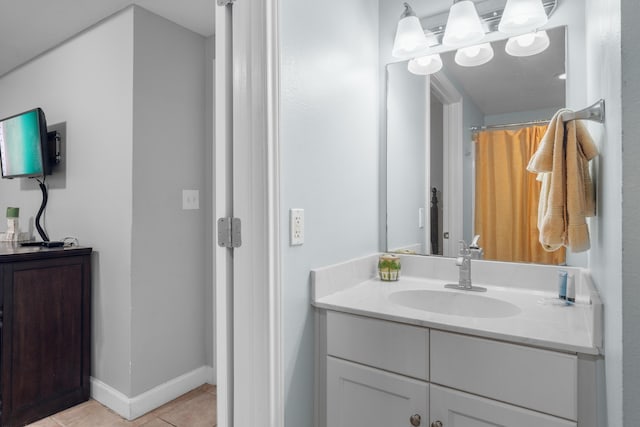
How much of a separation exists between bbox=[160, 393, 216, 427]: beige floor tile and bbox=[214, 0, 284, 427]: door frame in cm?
95

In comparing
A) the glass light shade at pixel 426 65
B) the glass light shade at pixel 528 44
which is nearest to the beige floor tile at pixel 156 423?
the glass light shade at pixel 426 65

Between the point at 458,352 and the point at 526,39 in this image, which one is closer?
the point at 458,352

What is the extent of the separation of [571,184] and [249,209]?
0.91 m

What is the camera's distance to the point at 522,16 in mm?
1377

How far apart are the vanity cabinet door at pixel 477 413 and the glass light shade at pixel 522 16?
136cm

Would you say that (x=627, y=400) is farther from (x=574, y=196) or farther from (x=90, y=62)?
(x=90, y=62)

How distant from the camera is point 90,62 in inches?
88.7

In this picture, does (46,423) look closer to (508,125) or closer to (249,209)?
(249,209)

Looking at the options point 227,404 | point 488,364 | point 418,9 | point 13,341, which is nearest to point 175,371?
point 13,341

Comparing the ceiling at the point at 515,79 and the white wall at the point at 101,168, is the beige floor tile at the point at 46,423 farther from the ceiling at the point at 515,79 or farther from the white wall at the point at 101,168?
the ceiling at the point at 515,79

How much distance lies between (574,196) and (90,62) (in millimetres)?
2649

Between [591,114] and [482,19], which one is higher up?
[482,19]

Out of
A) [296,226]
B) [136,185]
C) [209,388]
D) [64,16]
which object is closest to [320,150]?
[296,226]

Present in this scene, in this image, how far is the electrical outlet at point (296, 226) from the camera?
1179 millimetres
